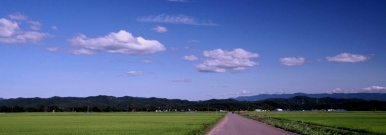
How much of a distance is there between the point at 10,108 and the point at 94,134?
505 ft

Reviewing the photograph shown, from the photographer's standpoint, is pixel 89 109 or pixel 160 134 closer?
pixel 160 134

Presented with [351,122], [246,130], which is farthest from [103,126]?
[351,122]

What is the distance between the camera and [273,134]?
30625 mm

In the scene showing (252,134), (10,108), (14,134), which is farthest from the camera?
(10,108)

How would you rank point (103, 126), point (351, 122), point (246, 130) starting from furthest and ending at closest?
point (351, 122) < point (103, 126) < point (246, 130)

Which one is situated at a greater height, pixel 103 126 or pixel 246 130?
pixel 246 130

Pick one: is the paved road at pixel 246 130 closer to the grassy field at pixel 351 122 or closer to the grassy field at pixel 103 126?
the grassy field at pixel 103 126

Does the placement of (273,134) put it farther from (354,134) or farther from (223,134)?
(354,134)

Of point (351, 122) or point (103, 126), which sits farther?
point (351, 122)

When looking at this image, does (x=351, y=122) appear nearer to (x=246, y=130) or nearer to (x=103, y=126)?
(x=246, y=130)

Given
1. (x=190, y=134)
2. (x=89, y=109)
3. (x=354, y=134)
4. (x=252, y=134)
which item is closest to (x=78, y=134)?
(x=190, y=134)

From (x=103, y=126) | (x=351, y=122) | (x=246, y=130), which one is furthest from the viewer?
(x=351, y=122)

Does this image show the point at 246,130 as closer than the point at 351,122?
Yes

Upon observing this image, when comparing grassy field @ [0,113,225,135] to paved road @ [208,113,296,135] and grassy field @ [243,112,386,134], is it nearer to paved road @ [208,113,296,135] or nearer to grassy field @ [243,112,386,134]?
paved road @ [208,113,296,135]
